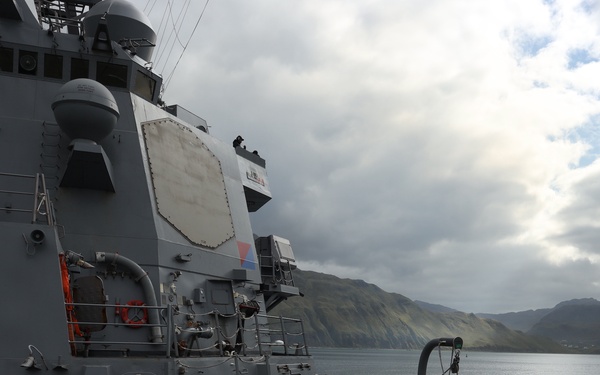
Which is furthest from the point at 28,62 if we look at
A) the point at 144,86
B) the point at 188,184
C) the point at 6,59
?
the point at 188,184

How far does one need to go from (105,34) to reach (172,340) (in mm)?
5382

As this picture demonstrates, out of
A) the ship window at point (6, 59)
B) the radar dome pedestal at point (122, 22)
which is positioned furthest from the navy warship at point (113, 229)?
the radar dome pedestal at point (122, 22)

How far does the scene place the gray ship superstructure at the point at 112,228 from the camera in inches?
249

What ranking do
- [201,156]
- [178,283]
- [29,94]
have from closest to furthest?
1. [178,283]
2. [29,94]
3. [201,156]

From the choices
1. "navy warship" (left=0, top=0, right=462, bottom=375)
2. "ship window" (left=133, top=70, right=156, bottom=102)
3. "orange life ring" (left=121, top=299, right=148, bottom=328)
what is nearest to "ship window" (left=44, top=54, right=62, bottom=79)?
"navy warship" (left=0, top=0, right=462, bottom=375)

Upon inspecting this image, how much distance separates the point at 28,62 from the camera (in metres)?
9.78

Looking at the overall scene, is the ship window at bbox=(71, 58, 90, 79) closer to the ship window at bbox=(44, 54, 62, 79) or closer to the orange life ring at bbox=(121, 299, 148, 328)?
the ship window at bbox=(44, 54, 62, 79)

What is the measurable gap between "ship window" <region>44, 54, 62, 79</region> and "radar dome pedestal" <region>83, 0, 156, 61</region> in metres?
1.91

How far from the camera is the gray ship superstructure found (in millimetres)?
6316

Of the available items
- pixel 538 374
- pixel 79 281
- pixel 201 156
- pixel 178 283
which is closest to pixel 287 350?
pixel 178 283

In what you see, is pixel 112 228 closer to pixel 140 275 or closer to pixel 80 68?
pixel 140 275

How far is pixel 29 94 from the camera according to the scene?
9562 millimetres

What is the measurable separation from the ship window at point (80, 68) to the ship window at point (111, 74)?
17 centimetres

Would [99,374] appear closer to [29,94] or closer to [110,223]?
[110,223]
